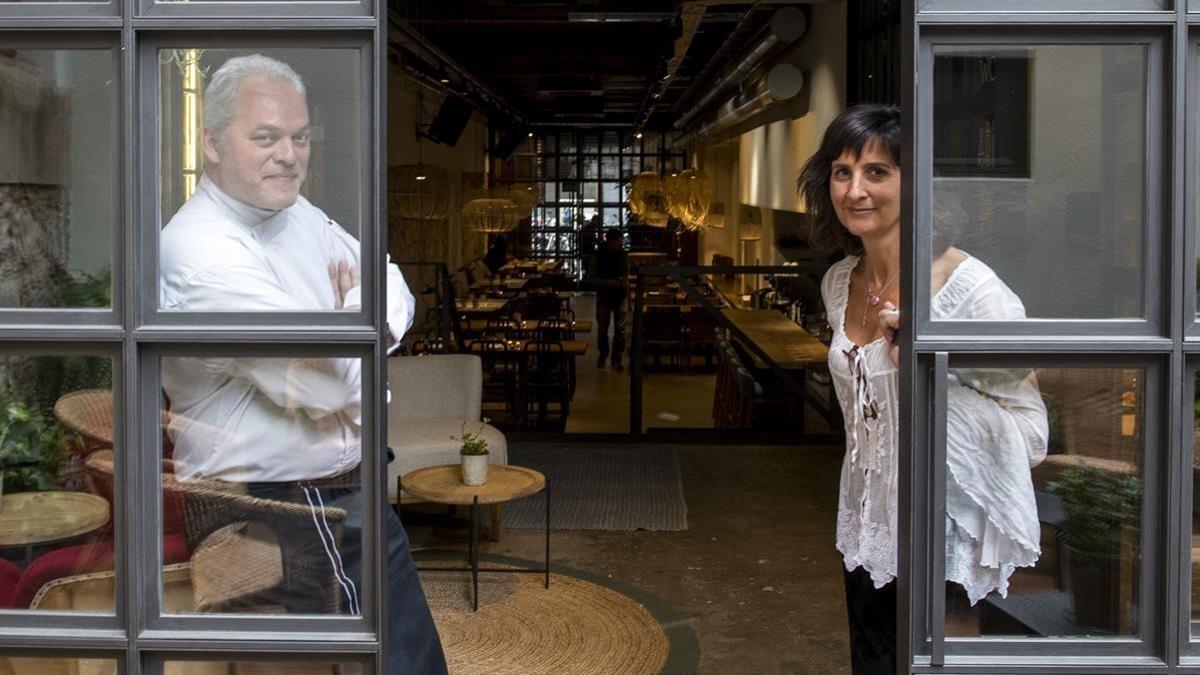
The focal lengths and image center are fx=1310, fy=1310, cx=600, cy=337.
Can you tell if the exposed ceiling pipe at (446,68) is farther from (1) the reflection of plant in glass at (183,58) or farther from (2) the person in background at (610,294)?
(1) the reflection of plant in glass at (183,58)

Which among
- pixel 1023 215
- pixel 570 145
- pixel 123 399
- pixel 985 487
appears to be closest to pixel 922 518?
pixel 985 487

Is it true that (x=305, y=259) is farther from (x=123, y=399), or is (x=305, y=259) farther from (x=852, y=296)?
(x=852, y=296)

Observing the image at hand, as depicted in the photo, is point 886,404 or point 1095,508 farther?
point 886,404

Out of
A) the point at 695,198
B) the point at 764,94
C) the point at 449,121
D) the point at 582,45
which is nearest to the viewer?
the point at 764,94

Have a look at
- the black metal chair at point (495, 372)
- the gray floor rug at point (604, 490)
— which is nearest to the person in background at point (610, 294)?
the black metal chair at point (495, 372)

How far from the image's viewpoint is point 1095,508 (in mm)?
1889

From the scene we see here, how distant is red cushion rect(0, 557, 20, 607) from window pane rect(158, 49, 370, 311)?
46 cm

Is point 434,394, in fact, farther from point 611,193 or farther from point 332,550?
point 611,193

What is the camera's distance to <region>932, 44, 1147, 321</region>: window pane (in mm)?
1821

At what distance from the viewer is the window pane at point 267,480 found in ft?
6.21

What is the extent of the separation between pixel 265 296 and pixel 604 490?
521cm

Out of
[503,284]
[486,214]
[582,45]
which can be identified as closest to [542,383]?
[486,214]

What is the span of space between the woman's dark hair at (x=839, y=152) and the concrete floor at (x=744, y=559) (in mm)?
1973

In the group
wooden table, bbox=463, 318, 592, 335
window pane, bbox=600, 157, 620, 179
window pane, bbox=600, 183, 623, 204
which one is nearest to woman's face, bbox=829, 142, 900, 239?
wooden table, bbox=463, 318, 592, 335
